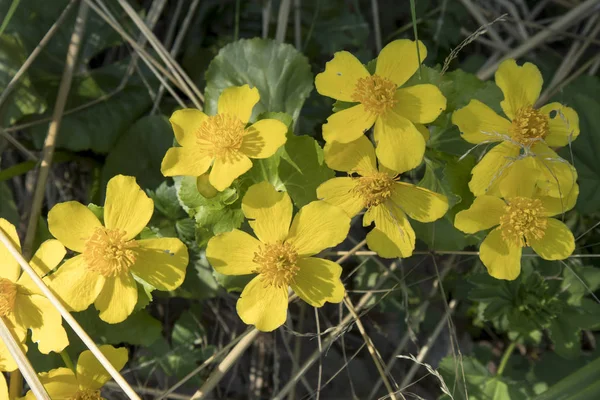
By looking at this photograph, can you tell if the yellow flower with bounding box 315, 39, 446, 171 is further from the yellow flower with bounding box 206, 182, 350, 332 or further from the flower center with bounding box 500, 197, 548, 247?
the flower center with bounding box 500, 197, 548, 247

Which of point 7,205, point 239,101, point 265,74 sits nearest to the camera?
point 239,101

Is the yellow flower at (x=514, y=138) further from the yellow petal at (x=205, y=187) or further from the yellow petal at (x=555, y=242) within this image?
the yellow petal at (x=205, y=187)

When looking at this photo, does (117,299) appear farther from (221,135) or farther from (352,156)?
(352,156)

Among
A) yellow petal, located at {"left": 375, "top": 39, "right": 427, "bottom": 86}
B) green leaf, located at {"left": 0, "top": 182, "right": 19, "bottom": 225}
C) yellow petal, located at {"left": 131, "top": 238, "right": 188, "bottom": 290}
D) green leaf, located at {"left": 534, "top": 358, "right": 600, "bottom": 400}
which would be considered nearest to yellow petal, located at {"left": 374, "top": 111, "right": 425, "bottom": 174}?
yellow petal, located at {"left": 375, "top": 39, "right": 427, "bottom": 86}

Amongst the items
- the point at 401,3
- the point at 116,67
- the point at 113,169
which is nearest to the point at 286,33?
the point at 401,3

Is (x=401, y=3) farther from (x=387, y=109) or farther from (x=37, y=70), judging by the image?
(x=37, y=70)

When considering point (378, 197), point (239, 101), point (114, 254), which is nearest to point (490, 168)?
point (378, 197)
